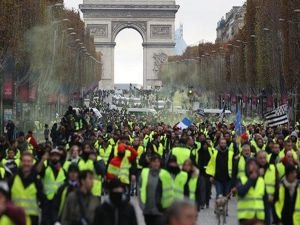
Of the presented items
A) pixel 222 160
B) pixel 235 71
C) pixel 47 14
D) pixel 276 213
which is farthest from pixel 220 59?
pixel 276 213

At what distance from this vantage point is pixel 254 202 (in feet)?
45.9

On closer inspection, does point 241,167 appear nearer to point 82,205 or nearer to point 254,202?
point 254,202

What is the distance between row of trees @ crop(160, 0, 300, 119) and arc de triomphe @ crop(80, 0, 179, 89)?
44.8m

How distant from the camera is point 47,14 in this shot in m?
58.0

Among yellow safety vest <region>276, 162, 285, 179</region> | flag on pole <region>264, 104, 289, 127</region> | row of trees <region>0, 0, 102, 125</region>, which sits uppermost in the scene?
row of trees <region>0, 0, 102, 125</region>

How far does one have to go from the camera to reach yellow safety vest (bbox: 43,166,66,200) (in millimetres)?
15266

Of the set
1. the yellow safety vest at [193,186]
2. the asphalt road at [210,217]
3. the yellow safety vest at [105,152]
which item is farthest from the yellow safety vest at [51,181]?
the yellow safety vest at [105,152]

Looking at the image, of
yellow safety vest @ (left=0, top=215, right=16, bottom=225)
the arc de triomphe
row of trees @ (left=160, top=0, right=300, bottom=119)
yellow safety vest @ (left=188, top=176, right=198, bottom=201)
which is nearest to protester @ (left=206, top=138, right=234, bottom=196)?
yellow safety vest @ (left=188, top=176, right=198, bottom=201)

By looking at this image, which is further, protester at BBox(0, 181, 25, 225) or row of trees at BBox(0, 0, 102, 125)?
row of trees at BBox(0, 0, 102, 125)

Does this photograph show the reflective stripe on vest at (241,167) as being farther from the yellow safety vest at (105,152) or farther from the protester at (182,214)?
the protester at (182,214)

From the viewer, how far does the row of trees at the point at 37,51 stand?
44875 millimetres

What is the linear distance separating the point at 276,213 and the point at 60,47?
185ft

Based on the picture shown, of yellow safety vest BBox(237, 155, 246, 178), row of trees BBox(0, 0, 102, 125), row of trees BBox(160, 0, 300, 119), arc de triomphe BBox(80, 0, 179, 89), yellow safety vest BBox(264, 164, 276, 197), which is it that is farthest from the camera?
arc de triomphe BBox(80, 0, 179, 89)

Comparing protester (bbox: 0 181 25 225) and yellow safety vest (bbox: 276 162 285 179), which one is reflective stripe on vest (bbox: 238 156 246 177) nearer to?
yellow safety vest (bbox: 276 162 285 179)
